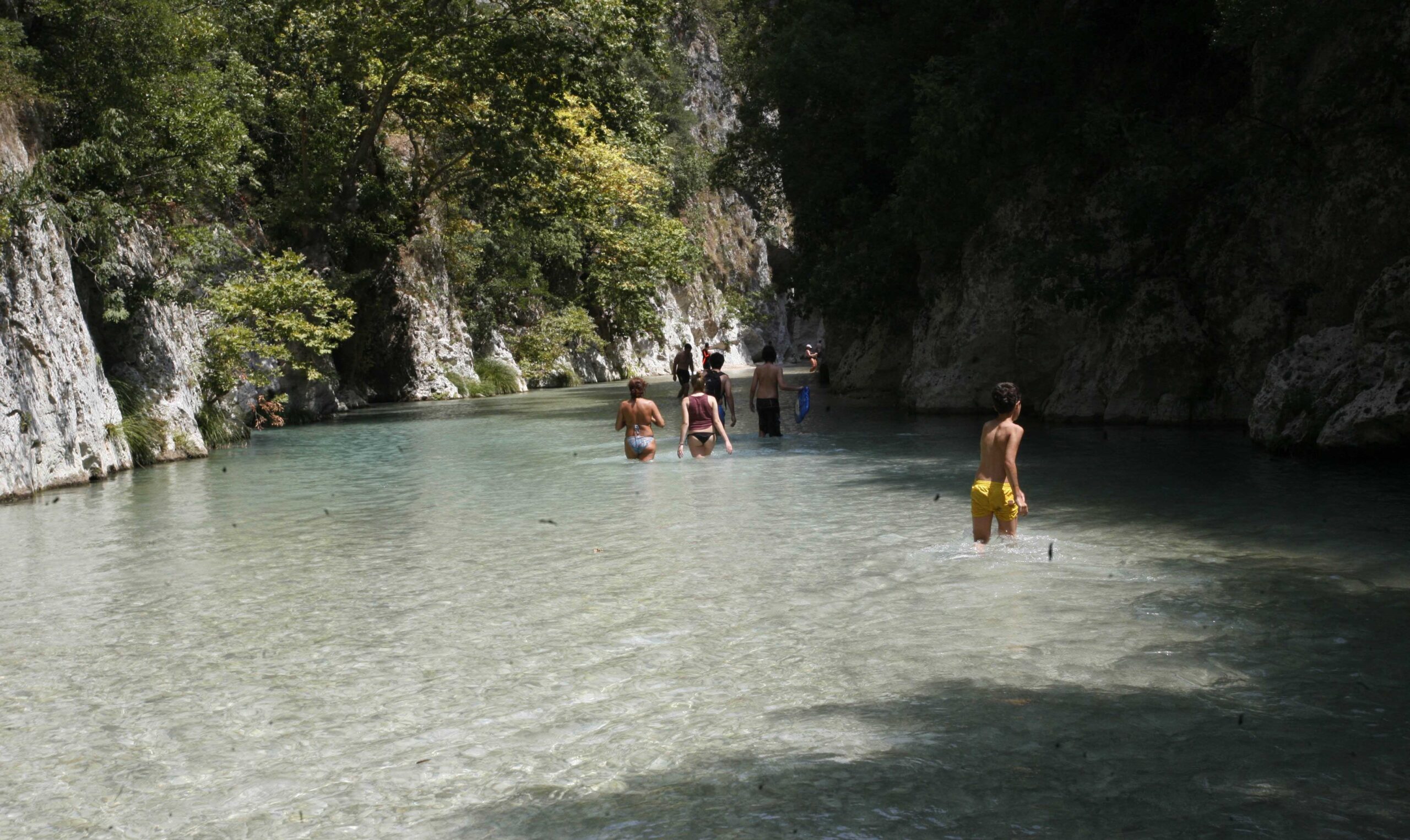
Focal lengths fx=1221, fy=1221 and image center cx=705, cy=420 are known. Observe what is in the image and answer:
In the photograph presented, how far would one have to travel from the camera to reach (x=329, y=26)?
106ft

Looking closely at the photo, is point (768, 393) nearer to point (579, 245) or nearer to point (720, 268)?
point (579, 245)

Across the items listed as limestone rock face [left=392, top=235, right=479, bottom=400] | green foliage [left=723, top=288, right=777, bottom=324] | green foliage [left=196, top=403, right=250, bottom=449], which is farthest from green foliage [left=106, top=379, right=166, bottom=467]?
green foliage [left=723, top=288, right=777, bottom=324]

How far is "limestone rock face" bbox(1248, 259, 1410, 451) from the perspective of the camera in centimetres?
1422

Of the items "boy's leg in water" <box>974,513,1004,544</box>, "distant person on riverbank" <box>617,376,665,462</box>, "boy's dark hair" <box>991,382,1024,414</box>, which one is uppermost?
"boy's dark hair" <box>991,382,1024,414</box>

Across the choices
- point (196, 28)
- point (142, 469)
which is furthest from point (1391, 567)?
point (196, 28)

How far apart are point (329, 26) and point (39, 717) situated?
29.6m

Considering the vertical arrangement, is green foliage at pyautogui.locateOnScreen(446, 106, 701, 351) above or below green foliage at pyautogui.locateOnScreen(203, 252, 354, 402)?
above

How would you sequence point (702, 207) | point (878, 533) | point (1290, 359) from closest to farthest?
point (878, 533) → point (1290, 359) → point (702, 207)

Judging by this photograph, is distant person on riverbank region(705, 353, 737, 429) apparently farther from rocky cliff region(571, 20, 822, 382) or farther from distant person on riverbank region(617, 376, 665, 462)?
rocky cliff region(571, 20, 822, 382)

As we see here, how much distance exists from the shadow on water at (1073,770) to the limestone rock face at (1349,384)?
9092mm

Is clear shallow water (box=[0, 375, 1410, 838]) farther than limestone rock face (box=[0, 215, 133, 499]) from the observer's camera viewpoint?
No

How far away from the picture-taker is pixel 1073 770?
15.7 ft

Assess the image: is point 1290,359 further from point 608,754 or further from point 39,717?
point 39,717

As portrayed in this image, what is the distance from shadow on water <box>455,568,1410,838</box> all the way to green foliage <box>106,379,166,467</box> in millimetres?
16578
